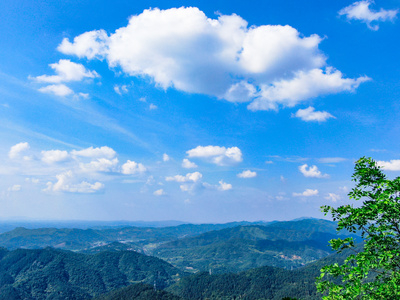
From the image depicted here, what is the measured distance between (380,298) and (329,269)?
3.04m

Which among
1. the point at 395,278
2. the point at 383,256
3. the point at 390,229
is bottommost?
the point at 395,278

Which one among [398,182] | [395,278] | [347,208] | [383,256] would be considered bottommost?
[395,278]

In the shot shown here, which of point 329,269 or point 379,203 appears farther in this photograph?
point 329,269

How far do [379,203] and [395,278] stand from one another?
5057 millimetres

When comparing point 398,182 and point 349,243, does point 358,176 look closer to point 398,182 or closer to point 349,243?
point 398,182

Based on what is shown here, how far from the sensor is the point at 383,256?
14.2 metres

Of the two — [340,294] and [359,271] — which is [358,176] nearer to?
[359,271]

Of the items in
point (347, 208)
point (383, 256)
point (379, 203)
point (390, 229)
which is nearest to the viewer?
point (383, 256)

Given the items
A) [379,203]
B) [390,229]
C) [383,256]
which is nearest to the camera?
[383,256]

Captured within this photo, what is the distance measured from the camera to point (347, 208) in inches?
690

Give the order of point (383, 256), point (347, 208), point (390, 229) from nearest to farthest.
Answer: point (383, 256)
point (390, 229)
point (347, 208)

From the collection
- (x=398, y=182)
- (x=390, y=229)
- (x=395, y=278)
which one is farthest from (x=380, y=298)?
(x=398, y=182)

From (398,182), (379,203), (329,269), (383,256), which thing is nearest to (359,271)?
(383,256)

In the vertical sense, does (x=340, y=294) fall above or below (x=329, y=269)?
below
